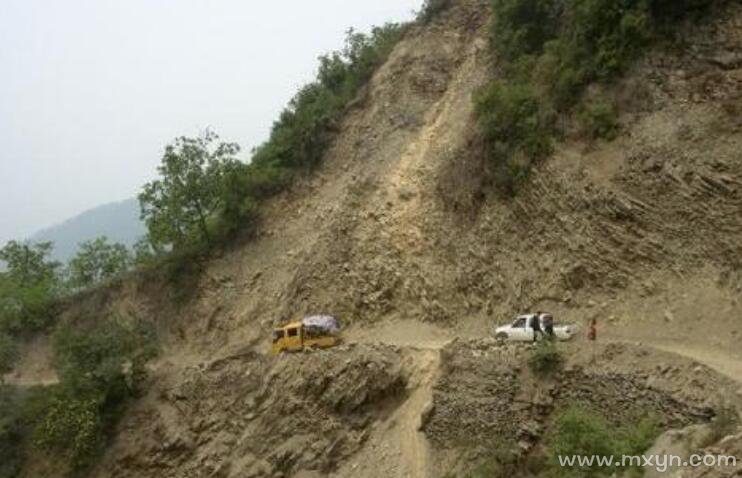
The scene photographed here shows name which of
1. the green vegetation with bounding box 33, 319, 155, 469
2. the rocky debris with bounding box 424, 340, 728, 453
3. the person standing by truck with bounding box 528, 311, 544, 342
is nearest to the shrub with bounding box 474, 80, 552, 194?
the person standing by truck with bounding box 528, 311, 544, 342

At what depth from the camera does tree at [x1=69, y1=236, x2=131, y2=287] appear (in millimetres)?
36969

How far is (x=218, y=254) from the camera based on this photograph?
3047 centimetres

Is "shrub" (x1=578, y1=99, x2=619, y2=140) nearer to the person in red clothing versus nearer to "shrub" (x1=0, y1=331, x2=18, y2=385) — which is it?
the person in red clothing

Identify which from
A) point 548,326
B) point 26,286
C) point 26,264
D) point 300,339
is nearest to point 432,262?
point 300,339

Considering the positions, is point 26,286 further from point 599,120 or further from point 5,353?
point 599,120

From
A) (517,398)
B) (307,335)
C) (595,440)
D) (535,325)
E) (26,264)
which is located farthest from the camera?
(26,264)

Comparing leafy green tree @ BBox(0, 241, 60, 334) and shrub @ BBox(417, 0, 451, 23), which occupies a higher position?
shrub @ BBox(417, 0, 451, 23)

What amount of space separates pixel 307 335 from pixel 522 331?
24.3 ft

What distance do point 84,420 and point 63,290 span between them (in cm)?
1463

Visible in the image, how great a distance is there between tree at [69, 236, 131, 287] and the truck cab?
15.9 m

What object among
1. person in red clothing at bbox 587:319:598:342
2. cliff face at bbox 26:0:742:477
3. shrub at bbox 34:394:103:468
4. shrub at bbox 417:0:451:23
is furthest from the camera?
shrub at bbox 417:0:451:23

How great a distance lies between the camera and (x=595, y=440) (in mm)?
13273

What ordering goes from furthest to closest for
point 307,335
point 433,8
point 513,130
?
point 433,8
point 307,335
point 513,130

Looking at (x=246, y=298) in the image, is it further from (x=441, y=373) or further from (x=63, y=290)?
(x=63, y=290)
